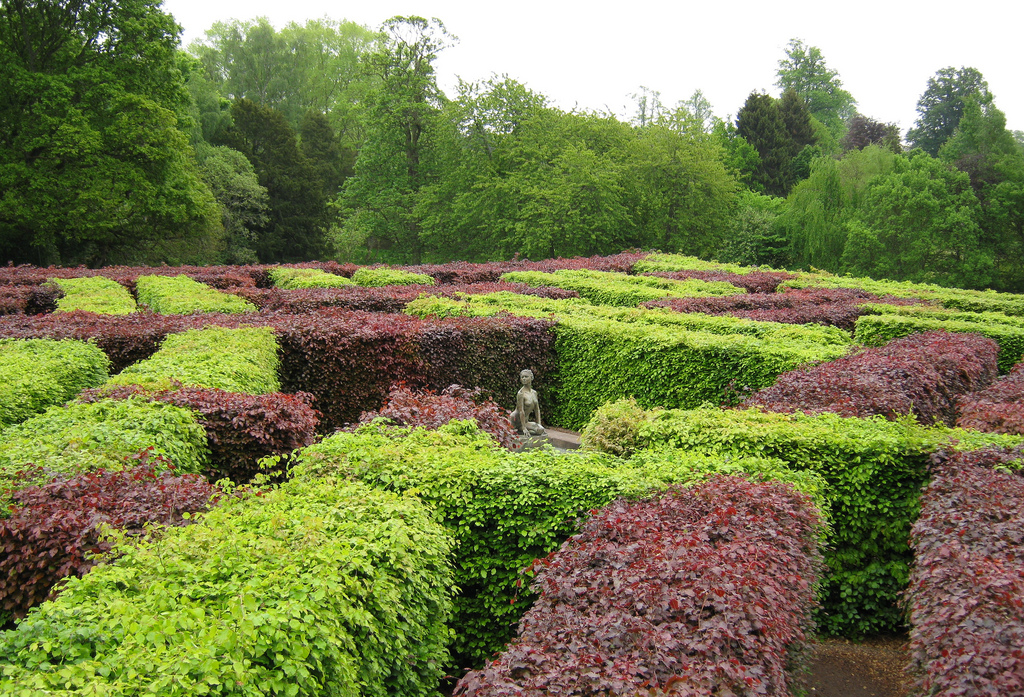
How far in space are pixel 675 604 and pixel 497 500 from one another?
7.08ft

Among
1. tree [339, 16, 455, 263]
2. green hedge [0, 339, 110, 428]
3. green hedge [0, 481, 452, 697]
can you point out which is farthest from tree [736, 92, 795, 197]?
green hedge [0, 481, 452, 697]

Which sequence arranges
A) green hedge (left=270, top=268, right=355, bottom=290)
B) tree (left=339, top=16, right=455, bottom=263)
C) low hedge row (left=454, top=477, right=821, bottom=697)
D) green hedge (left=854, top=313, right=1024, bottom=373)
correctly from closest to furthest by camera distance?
low hedge row (left=454, top=477, right=821, bottom=697)
green hedge (left=854, top=313, right=1024, bottom=373)
green hedge (left=270, top=268, right=355, bottom=290)
tree (left=339, top=16, right=455, bottom=263)

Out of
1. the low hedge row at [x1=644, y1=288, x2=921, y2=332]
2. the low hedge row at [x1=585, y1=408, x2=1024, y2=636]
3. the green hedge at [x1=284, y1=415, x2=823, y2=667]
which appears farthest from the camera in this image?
the low hedge row at [x1=644, y1=288, x2=921, y2=332]

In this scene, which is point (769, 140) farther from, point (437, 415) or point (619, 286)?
point (437, 415)

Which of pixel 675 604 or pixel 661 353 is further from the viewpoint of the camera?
pixel 661 353

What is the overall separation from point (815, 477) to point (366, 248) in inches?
1535

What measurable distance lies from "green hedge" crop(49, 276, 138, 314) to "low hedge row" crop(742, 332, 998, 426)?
13.1 metres

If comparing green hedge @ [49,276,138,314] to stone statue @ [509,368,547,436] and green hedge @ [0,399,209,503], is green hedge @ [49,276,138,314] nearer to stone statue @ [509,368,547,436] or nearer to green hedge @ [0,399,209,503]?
green hedge @ [0,399,209,503]

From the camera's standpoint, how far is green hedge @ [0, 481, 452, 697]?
2.96 meters

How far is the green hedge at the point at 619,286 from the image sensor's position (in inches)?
705

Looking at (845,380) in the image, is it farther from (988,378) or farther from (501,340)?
(501,340)

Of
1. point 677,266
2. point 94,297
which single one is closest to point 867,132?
point 677,266

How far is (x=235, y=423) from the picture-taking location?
6.92 meters

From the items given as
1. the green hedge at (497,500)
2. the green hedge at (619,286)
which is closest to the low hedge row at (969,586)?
the green hedge at (497,500)
